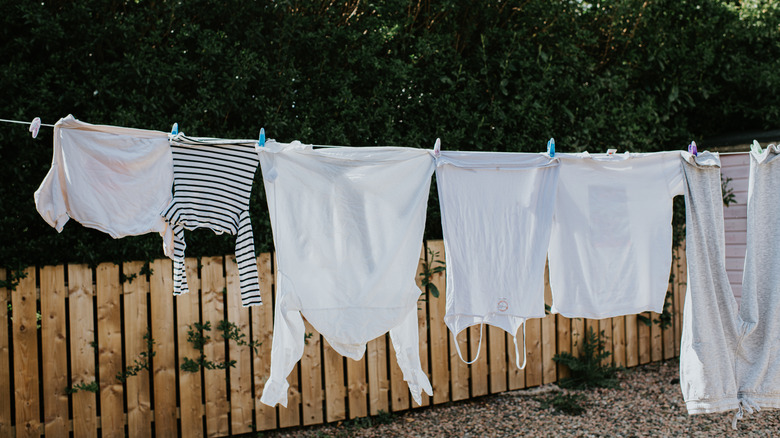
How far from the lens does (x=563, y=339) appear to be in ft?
17.0

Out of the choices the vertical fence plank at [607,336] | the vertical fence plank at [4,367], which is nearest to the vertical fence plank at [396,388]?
the vertical fence plank at [607,336]

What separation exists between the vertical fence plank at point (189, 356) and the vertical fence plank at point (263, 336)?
382 millimetres

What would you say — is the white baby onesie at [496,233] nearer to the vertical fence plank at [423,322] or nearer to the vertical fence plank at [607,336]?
the vertical fence plank at [423,322]

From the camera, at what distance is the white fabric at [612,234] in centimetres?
317

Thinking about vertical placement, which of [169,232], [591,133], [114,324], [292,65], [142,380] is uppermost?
[292,65]

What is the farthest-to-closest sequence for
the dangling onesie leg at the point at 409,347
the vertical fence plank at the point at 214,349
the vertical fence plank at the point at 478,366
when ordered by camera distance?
the vertical fence plank at the point at 478,366
the vertical fence plank at the point at 214,349
the dangling onesie leg at the point at 409,347

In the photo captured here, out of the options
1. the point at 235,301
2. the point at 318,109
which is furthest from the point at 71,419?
the point at 318,109

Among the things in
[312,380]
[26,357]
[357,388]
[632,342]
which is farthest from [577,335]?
[26,357]

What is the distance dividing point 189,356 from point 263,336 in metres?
0.51

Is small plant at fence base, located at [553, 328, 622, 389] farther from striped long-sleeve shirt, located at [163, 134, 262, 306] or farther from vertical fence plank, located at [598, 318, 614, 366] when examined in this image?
striped long-sleeve shirt, located at [163, 134, 262, 306]

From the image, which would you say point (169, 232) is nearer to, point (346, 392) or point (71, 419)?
point (71, 419)

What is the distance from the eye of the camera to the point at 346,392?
4336 mm

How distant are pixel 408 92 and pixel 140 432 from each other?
10.0 ft

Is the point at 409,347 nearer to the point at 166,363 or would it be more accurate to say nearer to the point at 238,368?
the point at 238,368
